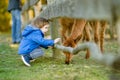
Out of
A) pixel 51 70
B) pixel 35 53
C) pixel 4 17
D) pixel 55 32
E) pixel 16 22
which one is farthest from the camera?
pixel 4 17

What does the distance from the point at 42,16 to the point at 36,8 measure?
16.5 ft

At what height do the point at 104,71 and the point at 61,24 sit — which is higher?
the point at 61,24

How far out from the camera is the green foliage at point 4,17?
21188 millimetres

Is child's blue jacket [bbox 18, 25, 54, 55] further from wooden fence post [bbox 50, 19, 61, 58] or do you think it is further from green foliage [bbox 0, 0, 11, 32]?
green foliage [bbox 0, 0, 11, 32]

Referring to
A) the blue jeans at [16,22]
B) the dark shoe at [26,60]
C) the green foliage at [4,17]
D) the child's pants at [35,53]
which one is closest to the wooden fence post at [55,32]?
the child's pants at [35,53]

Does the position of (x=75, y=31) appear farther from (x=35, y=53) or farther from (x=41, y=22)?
(x=35, y=53)

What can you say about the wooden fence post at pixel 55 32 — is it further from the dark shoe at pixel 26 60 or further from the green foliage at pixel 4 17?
the green foliage at pixel 4 17

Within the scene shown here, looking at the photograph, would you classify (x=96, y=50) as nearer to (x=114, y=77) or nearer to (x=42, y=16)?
(x=114, y=77)

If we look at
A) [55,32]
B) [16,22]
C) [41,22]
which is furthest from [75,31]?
[16,22]

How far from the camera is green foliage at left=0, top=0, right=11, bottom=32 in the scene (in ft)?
69.5

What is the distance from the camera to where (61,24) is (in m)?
6.78

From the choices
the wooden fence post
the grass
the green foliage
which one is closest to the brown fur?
the wooden fence post

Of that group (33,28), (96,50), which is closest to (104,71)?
(33,28)

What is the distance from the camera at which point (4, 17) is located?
21562mm
